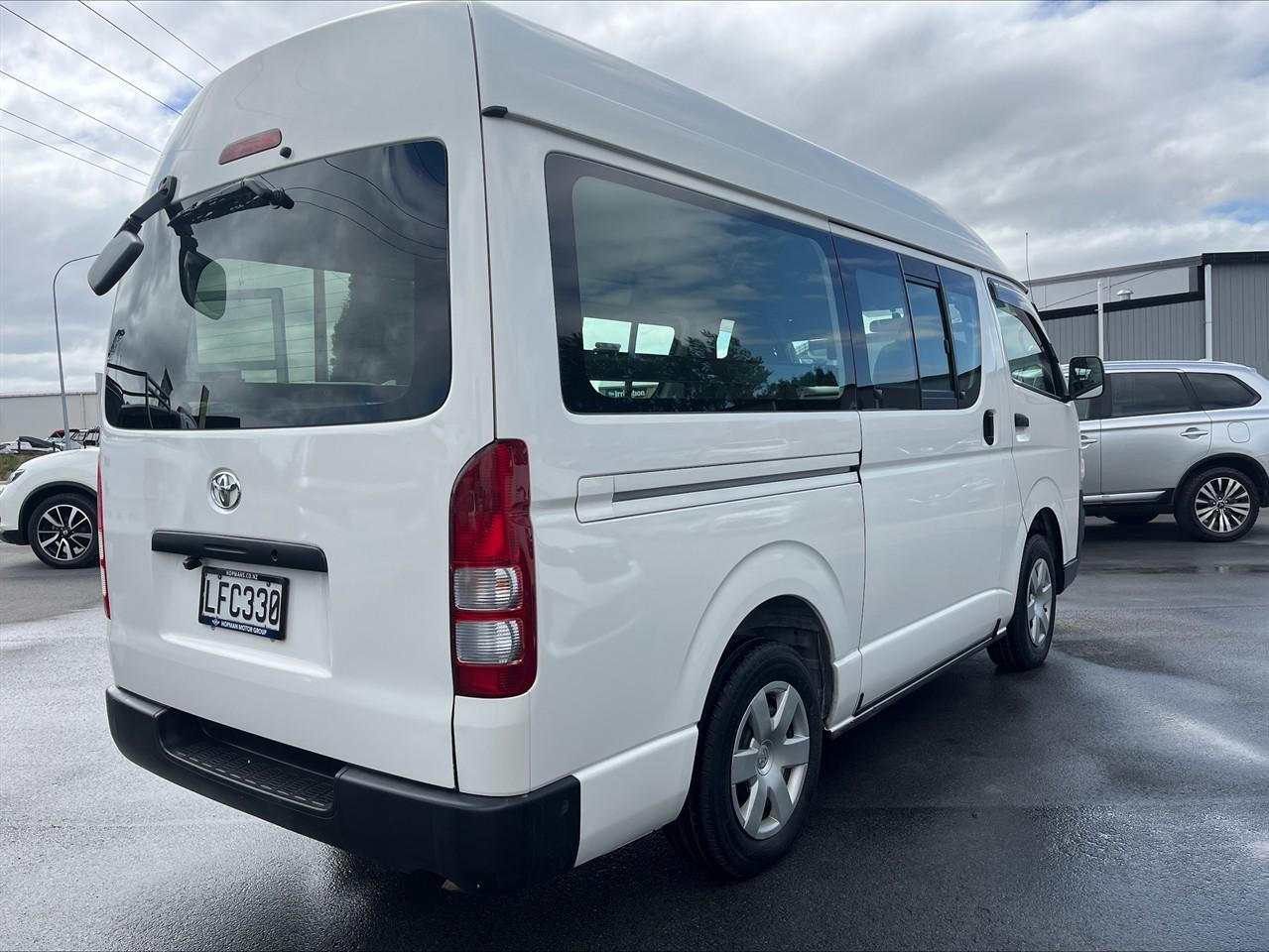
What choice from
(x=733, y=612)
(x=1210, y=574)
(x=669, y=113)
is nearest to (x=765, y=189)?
(x=669, y=113)

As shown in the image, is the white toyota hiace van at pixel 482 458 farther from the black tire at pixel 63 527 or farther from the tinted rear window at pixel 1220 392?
the tinted rear window at pixel 1220 392

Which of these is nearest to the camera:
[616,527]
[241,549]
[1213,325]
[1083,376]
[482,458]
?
[482,458]

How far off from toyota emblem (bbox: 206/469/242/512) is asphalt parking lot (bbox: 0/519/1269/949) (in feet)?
3.97

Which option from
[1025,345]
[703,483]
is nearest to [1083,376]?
[1025,345]

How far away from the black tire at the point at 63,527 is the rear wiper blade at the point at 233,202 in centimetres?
748

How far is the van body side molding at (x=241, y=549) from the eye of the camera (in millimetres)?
2361

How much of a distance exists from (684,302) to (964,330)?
7.04 ft

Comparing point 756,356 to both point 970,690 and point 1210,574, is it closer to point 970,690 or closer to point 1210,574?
point 970,690

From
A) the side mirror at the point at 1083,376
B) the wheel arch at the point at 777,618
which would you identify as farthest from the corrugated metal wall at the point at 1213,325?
the wheel arch at the point at 777,618

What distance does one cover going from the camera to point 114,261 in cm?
297

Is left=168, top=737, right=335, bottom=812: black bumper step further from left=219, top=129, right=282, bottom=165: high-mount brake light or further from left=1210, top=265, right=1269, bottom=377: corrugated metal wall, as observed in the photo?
left=1210, top=265, right=1269, bottom=377: corrugated metal wall

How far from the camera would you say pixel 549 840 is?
221cm

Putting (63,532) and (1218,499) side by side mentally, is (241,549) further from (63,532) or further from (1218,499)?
(1218,499)

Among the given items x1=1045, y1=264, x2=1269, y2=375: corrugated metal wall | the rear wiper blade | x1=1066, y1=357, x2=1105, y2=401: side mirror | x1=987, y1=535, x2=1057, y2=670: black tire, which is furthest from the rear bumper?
x1=1045, y1=264, x2=1269, y2=375: corrugated metal wall
